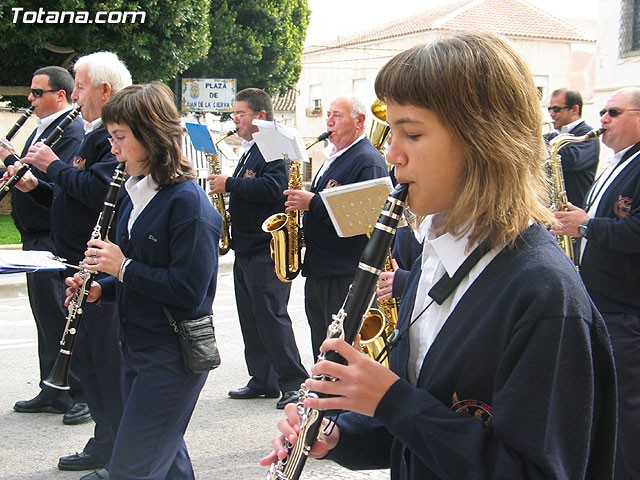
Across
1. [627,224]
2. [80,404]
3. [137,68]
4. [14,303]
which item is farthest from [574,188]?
[137,68]

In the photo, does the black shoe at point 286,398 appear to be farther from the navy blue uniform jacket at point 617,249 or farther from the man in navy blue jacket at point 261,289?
the navy blue uniform jacket at point 617,249

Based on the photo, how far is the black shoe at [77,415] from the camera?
4.63 meters

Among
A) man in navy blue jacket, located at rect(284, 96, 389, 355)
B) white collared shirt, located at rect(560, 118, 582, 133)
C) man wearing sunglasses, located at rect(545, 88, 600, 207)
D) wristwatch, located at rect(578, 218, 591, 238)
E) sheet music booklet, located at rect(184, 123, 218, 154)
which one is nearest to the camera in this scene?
wristwatch, located at rect(578, 218, 591, 238)

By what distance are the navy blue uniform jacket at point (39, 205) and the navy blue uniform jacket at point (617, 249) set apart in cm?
327

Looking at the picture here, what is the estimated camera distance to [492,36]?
1.40 m

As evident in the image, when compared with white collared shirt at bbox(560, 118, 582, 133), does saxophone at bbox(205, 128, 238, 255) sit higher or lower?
lower

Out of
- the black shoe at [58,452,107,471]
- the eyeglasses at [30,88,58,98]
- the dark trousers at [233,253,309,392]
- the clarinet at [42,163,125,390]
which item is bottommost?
the black shoe at [58,452,107,471]

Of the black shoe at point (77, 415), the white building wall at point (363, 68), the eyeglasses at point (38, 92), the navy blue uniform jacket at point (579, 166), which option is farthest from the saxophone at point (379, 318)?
the white building wall at point (363, 68)

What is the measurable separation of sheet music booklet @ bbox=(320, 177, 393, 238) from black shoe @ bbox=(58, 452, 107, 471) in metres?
1.89

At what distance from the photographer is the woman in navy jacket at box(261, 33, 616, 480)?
123 cm

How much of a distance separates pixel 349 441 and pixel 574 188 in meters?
4.74

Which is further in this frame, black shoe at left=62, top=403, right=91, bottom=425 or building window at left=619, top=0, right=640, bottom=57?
building window at left=619, top=0, right=640, bottom=57

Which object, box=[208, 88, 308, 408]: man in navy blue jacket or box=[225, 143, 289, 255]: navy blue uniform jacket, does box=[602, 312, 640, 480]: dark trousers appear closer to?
box=[208, 88, 308, 408]: man in navy blue jacket

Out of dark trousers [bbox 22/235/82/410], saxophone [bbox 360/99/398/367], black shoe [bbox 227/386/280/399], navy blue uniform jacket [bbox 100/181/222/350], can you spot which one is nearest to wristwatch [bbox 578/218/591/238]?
saxophone [bbox 360/99/398/367]
